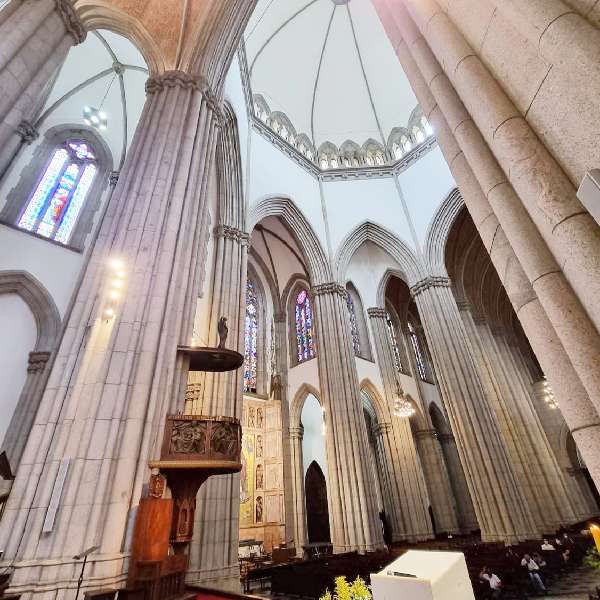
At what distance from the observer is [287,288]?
18.5 metres

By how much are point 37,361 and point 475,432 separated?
40.4ft

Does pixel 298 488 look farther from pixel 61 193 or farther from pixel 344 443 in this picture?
pixel 61 193

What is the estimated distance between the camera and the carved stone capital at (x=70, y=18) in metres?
5.39

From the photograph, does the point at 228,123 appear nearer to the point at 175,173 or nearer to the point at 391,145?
the point at 175,173

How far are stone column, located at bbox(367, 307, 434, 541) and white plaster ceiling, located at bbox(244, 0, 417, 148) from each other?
13096 mm

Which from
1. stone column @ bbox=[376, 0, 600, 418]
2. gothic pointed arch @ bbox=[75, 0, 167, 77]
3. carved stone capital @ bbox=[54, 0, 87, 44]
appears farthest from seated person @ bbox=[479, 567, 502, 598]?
gothic pointed arch @ bbox=[75, 0, 167, 77]

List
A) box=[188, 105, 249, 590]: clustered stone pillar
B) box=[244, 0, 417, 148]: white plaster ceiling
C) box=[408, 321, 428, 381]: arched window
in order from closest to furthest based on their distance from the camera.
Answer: box=[188, 105, 249, 590]: clustered stone pillar < box=[244, 0, 417, 148]: white plaster ceiling < box=[408, 321, 428, 381]: arched window

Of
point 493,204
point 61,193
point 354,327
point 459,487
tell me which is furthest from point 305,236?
point 459,487

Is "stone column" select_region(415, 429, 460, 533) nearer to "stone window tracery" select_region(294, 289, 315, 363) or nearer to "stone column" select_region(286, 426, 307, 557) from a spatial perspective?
"stone column" select_region(286, 426, 307, 557)

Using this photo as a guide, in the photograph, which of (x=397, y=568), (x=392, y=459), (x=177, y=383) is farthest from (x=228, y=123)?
(x=392, y=459)

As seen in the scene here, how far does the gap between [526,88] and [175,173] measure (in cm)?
566

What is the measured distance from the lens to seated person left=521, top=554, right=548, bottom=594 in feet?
20.8

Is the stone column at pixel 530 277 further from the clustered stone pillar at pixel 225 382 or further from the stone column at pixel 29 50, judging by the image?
the clustered stone pillar at pixel 225 382

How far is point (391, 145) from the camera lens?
18766 mm
